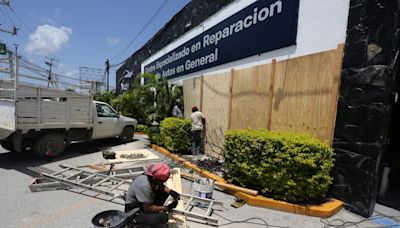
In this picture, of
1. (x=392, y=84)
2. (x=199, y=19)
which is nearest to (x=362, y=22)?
(x=392, y=84)

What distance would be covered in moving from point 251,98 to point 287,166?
243 cm

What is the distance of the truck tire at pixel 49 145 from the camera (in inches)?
262

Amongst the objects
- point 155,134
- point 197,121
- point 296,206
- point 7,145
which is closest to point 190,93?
point 197,121

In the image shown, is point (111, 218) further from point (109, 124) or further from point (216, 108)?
point (109, 124)

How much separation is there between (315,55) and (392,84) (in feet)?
4.57

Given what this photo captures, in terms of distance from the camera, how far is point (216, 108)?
7.52 metres

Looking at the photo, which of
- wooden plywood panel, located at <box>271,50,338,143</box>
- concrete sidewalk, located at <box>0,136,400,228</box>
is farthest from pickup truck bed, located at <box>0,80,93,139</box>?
wooden plywood panel, located at <box>271,50,338,143</box>

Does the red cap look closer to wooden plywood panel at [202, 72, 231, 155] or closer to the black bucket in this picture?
the black bucket

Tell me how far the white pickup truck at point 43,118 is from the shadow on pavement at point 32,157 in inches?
9.8

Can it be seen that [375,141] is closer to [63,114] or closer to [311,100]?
[311,100]

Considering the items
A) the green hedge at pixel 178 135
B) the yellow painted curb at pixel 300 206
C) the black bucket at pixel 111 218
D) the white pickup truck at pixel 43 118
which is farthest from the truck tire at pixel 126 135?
the black bucket at pixel 111 218

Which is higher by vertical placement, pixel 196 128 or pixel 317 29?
pixel 317 29

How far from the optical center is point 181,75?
10.8m

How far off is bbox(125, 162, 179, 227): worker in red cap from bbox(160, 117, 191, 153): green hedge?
4593mm
